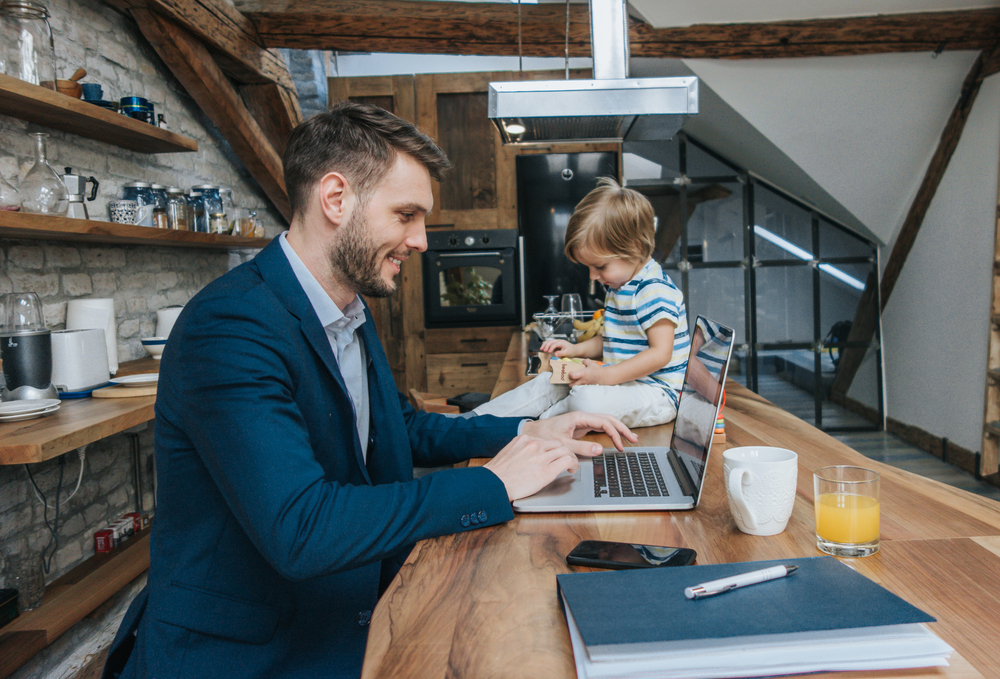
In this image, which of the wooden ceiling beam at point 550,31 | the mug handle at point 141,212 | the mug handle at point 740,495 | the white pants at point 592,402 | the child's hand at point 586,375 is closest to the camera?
the mug handle at point 740,495

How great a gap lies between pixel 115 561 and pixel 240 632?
189 cm

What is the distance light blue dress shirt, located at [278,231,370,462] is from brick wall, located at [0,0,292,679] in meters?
1.64

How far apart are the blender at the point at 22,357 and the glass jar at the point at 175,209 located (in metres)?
0.92

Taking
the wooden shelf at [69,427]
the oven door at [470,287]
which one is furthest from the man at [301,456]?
the oven door at [470,287]

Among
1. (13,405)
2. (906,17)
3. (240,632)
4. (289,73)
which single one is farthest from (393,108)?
(240,632)

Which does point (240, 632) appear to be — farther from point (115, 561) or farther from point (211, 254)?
point (211, 254)

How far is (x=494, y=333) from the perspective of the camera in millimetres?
4688

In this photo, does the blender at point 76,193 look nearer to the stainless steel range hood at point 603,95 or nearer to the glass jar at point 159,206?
the glass jar at point 159,206

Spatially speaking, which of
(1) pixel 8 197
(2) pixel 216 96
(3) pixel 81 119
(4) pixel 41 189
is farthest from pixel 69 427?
(2) pixel 216 96

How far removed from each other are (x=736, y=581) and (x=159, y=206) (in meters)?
2.90

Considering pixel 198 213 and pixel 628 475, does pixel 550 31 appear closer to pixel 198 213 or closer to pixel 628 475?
pixel 198 213

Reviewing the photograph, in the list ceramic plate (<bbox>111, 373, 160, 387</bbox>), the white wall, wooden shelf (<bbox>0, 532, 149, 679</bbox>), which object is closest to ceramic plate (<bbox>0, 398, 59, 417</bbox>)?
ceramic plate (<bbox>111, 373, 160, 387</bbox>)

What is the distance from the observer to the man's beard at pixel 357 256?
1168 mm

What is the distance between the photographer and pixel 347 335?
1.28 meters
